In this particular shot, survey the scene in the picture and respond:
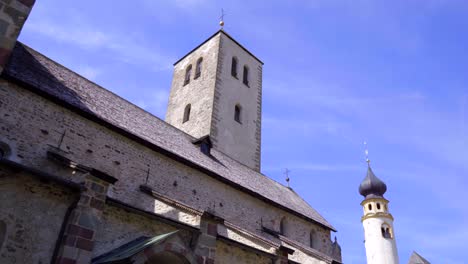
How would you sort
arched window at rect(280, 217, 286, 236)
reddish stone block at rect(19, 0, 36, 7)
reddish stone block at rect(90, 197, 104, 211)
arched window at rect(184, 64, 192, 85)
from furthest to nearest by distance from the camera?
arched window at rect(184, 64, 192, 85) < arched window at rect(280, 217, 286, 236) < reddish stone block at rect(90, 197, 104, 211) < reddish stone block at rect(19, 0, 36, 7)

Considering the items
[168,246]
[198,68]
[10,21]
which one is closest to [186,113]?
[198,68]

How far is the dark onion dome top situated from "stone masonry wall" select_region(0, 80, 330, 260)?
21705 mm

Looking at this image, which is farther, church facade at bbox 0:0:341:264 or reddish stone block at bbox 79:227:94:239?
reddish stone block at bbox 79:227:94:239

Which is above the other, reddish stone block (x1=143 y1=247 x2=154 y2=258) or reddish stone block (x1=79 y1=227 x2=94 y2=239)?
reddish stone block (x1=79 y1=227 x2=94 y2=239)

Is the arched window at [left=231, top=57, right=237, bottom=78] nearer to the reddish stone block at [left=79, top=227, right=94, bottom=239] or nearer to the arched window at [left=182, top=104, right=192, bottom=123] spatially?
the arched window at [left=182, top=104, right=192, bottom=123]

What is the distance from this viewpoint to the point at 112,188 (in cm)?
1302

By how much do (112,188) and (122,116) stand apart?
3610mm

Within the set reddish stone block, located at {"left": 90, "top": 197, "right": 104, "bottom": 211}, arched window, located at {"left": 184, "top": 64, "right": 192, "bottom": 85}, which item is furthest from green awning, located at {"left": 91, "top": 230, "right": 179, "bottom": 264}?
arched window, located at {"left": 184, "top": 64, "right": 192, "bottom": 85}

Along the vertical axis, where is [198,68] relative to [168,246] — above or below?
above

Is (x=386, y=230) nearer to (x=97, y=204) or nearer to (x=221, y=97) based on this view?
(x=221, y=97)

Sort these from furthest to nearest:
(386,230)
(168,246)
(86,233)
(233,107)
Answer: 1. (386,230)
2. (233,107)
3. (168,246)
4. (86,233)

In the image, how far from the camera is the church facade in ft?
30.3

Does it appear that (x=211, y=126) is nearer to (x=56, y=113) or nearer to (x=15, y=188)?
(x=56, y=113)

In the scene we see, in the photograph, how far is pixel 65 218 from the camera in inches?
379
